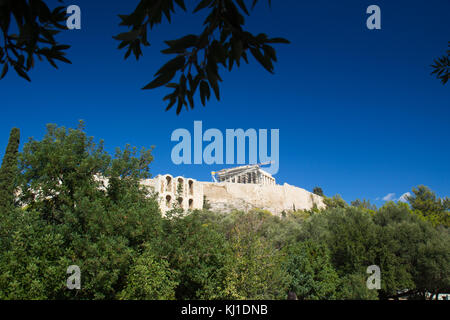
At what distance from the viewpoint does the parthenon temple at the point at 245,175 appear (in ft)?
267

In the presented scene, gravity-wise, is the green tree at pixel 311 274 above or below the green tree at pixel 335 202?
below

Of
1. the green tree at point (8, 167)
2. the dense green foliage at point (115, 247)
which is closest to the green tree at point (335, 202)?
the dense green foliage at point (115, 247)

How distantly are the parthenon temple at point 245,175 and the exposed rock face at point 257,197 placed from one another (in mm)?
15349

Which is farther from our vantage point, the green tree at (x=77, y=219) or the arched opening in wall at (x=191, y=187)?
the arched opening in wall at (x=191, y=187)

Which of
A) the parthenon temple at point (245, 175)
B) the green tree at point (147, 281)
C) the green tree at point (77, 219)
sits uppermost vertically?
the parthenon temple at point (245, 175)

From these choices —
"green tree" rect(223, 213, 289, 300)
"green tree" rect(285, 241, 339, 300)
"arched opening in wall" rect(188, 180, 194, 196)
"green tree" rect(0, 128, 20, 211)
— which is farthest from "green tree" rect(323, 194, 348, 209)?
"green tree" rect(0, 128, 20, 211)

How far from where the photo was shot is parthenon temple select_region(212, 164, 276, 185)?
8125 centimetres

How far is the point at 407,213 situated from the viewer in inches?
1208

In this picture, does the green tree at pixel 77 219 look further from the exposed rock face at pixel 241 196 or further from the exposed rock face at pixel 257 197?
the exposed rock face at pixel 257 197

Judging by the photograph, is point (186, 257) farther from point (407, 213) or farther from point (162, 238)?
point (407, 213)

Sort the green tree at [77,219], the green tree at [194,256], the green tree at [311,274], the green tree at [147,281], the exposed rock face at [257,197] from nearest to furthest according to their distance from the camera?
the green tree at [77,219] → the green tree at [147,281] → the green tree at [194,256] → the green tree at [311,274] → the exposed rock face at [257,197]

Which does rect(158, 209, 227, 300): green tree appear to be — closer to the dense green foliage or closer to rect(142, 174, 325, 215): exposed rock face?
the dense green foliage

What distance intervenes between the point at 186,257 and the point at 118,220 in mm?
3298

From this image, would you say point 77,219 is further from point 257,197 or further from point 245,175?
point 245,175
